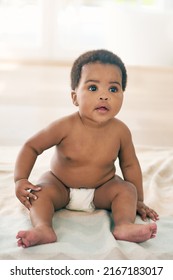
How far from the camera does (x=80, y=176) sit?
3.55 ft

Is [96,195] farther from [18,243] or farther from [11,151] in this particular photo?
[11,151]

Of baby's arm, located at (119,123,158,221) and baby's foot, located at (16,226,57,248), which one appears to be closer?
baby's foot, located at (16,226,57,248)

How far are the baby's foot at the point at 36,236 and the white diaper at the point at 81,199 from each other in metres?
0.17

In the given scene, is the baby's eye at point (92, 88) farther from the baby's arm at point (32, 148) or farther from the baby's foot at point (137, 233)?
the baby's foot at point (137, 233)

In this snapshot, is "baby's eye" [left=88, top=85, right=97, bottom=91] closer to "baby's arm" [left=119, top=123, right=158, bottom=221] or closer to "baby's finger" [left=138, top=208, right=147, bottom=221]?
"baby's arm" [left=119, top=123, right=158, bottom=221]

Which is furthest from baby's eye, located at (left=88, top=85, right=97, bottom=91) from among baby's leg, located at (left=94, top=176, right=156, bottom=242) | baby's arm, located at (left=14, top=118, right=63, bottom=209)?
baby's leg, located at (left=94, top=176, right=156, bottom=242)

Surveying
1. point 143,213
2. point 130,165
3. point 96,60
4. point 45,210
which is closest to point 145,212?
point 143,213

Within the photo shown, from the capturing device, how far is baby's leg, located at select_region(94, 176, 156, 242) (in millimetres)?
938

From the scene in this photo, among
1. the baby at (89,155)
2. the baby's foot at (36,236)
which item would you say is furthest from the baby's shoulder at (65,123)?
the baby's foot at (36,236)

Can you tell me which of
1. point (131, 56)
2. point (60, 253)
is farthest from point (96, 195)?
point (131, 56)

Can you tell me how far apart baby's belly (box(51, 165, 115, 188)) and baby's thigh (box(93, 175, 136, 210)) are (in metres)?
0.02

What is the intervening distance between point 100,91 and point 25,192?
0.87ft

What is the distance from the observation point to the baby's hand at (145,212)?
1.09 meters

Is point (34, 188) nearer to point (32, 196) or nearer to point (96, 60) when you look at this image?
point (32, 196)
